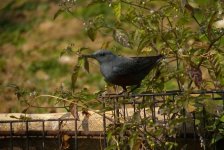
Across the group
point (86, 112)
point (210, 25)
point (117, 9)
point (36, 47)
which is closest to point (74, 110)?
point (86, 112)

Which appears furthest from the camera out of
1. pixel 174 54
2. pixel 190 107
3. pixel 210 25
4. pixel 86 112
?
pixel 174 54

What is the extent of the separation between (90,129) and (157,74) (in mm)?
430

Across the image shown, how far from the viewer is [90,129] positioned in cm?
327

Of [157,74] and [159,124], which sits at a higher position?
[157,74]

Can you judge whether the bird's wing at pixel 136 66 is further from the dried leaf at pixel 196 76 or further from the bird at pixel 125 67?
the dried leaf at pixel 196 76

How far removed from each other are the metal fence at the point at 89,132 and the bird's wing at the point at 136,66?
0.12m

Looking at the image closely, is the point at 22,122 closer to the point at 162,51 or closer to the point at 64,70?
the point at 162,51

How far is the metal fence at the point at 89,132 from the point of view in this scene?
3.01m

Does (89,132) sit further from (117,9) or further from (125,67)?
(117,9)

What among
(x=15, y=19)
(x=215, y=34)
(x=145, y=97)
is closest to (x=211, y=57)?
(x=215, y=34)

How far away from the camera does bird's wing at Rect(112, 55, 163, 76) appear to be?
3.03 metres

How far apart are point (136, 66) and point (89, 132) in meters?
0.45

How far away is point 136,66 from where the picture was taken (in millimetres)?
3039

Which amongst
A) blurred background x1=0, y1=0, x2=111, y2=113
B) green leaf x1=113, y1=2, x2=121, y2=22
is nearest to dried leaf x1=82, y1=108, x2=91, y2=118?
green leaf x1=113, y1=2, x2=121, y2=22
